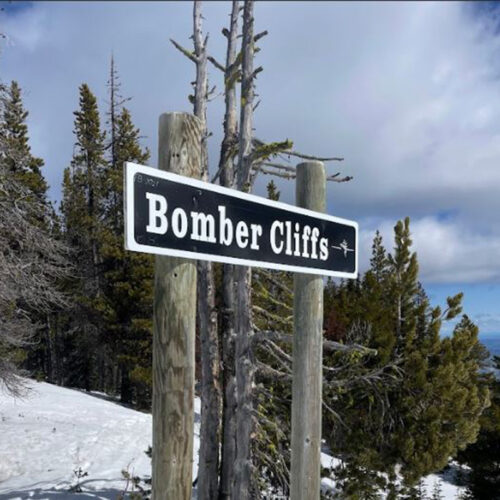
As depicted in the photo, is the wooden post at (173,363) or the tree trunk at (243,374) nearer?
the wooden post at (173,363)

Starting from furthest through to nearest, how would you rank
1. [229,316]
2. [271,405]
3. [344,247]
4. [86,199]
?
[86,199] < [229,316] < [271,405] < [344,247]

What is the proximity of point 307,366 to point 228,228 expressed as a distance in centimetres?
94

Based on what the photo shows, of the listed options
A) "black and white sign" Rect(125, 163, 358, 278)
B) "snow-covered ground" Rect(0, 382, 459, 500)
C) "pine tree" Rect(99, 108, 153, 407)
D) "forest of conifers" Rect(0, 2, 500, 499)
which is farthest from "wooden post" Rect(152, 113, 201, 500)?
"pine tree" Rect(99, 108, 153, 407)

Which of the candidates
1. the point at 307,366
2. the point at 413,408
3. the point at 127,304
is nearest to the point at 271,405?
the point at 413,408

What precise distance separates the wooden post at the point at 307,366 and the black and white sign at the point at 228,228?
0.40ft

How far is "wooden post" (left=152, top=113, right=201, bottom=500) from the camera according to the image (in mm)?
1860

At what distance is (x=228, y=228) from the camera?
2125mm

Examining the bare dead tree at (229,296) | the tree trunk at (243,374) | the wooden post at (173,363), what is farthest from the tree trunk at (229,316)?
the wooden post at (173,363)

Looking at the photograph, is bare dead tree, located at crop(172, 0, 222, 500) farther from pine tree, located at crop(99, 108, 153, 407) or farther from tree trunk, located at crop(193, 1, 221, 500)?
pine tree, located at crop(99, 108, 153, 407)

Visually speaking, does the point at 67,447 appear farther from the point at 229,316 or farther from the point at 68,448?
the point at 229,316

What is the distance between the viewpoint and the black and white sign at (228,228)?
5.79 feet

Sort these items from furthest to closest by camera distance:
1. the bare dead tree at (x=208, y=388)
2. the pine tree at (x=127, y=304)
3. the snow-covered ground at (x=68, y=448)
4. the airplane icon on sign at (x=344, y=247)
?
1. the pine tree at (x=127, y=304)
2. the snow-covered ground at (x=68, y=448)
3. the bare dead tree at (x=208, y=388)
4. the airplane icon on sign at (x=344, y=247)

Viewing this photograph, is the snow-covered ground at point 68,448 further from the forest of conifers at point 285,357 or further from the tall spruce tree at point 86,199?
the tall spruce tree at point 86,199

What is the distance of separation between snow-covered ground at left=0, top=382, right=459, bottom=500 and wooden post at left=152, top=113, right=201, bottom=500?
8.86 meters
